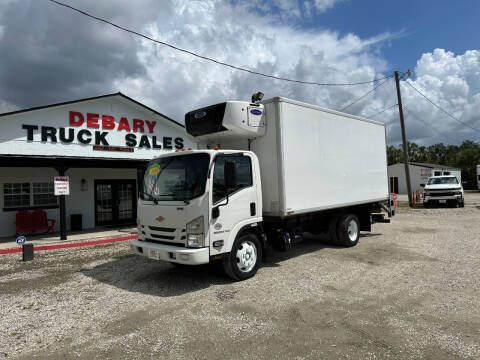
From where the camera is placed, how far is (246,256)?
19.9 feet

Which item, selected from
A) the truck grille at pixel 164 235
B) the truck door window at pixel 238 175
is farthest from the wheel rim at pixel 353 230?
the truck grille at pixel 164 235

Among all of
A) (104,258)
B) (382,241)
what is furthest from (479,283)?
(104,258)

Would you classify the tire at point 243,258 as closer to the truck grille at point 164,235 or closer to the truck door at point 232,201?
the truck door at point 232,201

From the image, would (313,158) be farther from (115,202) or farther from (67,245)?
(115,202)

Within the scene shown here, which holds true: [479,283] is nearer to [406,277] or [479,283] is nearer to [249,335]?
[406,277]

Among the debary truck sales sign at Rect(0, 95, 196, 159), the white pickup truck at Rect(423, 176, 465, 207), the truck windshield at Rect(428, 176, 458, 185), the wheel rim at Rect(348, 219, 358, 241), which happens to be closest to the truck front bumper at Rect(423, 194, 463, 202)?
the white pickup truck at Rect(423, 176, 465, 207)

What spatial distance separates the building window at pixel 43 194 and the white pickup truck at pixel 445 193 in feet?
65.8

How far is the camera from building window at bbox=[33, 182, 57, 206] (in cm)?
1322

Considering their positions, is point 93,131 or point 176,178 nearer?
point 176,178

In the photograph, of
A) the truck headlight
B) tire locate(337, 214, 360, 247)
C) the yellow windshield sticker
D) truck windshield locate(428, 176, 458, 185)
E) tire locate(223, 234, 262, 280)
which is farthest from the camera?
truck windshield locate(428, 176, 458, 185)

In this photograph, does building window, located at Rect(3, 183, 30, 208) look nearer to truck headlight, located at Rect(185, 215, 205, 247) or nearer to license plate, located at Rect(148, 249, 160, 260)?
license plate, located at Rect(148, 249, 160, 260)

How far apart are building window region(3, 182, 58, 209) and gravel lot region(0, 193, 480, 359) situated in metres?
5.54

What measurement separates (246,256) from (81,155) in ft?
34.7

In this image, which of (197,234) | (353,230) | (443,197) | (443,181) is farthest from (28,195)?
(443,181)
